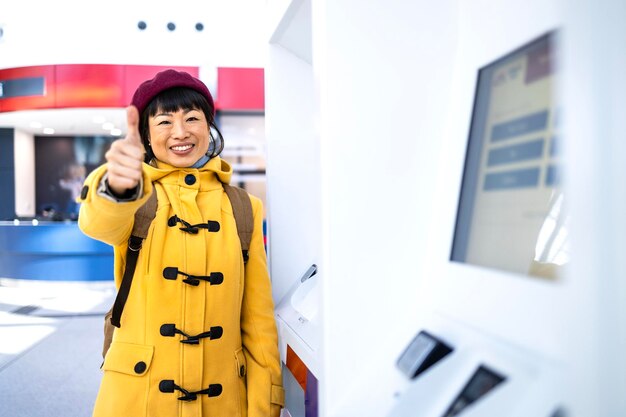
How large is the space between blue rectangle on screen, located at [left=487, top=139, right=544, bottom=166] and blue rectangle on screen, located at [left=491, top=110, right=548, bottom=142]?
0.05 feet

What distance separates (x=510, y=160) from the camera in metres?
0.63

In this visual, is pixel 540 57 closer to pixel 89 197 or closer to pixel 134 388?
pixel 89 197

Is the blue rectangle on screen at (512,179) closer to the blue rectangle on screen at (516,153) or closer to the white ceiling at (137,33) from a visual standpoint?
the blue rectangle on screen at (516,153)

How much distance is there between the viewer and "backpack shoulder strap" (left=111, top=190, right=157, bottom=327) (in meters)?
1.13

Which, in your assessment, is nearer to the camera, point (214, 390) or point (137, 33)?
point (214, 390)

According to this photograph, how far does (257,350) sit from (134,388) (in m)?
A: 0.30

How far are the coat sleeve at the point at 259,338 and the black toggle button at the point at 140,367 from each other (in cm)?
26

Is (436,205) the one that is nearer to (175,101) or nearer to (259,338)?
(259,338)

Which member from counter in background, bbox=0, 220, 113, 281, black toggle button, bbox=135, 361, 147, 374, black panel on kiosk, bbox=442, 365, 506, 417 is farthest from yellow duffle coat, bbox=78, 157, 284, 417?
counter in background, bbox=0, 220, 113, 281

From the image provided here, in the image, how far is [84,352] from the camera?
362cm

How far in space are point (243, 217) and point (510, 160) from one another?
781mm

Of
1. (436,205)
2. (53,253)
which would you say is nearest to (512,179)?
(436,205)

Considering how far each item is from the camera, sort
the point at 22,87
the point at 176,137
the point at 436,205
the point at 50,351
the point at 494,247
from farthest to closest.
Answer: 1. the point at 22,87
2. the point at 50,351
3. the point at 176,137
4. the point at 436,205
5. the point at 494,247

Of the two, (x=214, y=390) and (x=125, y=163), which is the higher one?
(x=125, y=163)
